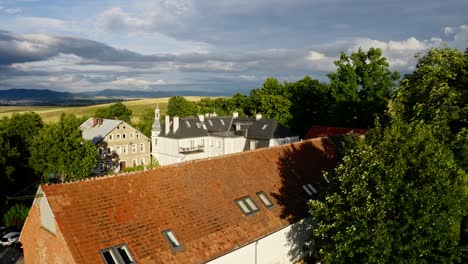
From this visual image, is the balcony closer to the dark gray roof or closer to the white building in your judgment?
the white building

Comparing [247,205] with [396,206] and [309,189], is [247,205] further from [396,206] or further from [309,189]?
[396,206]

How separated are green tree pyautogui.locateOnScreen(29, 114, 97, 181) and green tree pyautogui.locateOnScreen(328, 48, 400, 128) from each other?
34796 mm

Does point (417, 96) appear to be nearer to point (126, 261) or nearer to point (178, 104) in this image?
point (126, 261)

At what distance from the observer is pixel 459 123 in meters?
21.2

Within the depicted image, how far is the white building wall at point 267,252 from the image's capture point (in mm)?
17906

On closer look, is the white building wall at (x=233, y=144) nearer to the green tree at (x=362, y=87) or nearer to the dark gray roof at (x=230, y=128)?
the dark gray roof at (x=230, y=128)

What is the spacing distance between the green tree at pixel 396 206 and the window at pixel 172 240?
6541 millimetres

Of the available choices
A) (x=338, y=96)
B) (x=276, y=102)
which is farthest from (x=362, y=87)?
(x=276, y=102)

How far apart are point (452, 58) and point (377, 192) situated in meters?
14.0

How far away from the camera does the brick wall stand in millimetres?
14934

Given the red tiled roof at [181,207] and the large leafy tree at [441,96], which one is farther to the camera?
the large leafy tree at [441,96]

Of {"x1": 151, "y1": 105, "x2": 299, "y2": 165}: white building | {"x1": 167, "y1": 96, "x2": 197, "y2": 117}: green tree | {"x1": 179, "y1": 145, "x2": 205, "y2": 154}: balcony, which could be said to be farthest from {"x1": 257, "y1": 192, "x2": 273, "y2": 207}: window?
{"x1": 167, "y1": 96, "x2": 197, "y2": 117}: green tree

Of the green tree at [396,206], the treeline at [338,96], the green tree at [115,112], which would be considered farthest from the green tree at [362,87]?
the green tree at [115,112]

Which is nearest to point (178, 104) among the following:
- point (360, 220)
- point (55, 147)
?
point (55, 147)
